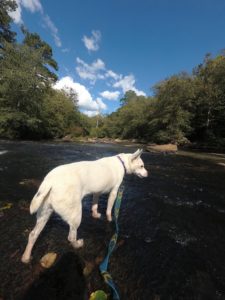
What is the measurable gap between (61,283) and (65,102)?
58.0 m

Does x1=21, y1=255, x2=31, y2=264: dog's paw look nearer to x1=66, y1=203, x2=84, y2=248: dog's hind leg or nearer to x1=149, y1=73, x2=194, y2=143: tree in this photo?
x1=66, y1=203, x2=84, y2=248: dog's hind leg

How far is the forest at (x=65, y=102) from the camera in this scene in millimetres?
33094

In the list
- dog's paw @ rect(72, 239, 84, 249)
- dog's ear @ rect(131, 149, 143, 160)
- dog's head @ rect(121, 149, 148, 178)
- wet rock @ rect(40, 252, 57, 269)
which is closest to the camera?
wet rock @ rect(40, 252, 57, 269)

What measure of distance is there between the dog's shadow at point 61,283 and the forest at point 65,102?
109ft

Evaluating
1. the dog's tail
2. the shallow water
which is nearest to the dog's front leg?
the shallow water

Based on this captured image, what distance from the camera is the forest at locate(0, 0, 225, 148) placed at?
109 ft

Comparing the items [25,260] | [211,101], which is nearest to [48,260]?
[25,260]

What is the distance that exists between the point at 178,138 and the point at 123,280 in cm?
3905

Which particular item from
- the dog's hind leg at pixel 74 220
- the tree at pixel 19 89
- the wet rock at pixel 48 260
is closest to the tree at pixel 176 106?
the tree at pixel 19 89

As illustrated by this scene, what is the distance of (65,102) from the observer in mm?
57312

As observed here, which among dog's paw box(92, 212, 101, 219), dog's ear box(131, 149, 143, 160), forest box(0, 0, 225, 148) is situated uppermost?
forest box(0, 0, 225, 148)

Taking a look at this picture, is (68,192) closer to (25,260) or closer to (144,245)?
(25,260)

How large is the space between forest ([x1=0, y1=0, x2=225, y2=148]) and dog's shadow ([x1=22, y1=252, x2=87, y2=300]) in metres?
33.1

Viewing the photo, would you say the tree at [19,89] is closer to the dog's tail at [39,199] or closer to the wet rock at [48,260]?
the wet rock at [48,260]
